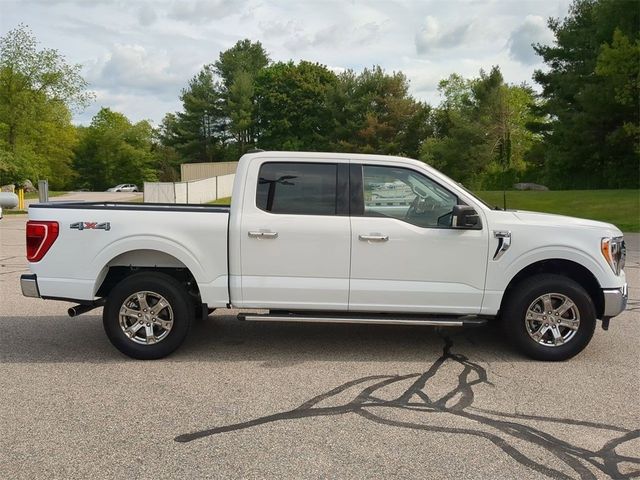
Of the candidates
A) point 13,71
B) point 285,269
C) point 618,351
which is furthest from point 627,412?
point 13,71

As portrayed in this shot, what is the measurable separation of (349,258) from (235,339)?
5.75ft

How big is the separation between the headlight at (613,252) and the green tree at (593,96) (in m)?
28.7

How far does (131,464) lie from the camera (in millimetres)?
3414

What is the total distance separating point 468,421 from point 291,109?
229 ft

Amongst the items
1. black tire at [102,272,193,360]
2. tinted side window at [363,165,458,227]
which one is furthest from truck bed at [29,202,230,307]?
tinted side window at [363,165,458,227]

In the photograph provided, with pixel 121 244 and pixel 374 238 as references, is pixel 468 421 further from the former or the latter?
pixel 121 244

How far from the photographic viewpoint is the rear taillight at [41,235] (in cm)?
527

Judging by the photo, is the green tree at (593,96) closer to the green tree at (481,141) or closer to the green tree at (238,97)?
the green tree at (481,141)

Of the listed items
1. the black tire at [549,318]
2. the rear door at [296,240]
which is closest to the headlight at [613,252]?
the black tire at [549,318]

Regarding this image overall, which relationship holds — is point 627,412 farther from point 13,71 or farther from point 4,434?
point 13,71

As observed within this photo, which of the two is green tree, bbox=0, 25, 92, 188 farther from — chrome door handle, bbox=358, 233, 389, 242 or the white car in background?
chrome door handle, bbox=358, 233, 389, 242

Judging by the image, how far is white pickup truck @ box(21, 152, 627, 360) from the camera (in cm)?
523

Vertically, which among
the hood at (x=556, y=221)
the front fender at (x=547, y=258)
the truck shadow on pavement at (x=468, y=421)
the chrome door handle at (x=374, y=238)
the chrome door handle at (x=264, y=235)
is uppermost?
the hood at (x=556, y=221)

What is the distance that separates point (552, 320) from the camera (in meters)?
5.32
